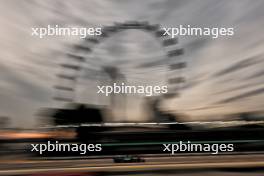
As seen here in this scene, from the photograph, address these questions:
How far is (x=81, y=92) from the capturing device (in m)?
3.06

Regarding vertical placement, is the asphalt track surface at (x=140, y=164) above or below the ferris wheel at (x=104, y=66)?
below

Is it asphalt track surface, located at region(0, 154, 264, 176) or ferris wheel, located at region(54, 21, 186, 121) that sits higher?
ferris wheel, located at region(54, 21, 186, 121)

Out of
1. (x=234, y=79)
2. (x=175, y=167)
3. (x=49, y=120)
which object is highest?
(x=234, y=79)

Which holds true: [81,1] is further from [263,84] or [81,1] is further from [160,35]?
[263,84]

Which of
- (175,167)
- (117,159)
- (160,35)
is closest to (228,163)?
(175,167)

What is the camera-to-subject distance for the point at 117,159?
3100 mm

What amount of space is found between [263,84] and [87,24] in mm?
1032

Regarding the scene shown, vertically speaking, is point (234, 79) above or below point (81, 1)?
below

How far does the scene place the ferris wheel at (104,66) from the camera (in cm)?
304

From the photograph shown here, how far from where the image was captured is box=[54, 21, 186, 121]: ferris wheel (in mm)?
3043

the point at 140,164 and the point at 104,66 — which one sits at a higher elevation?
the point at 104,66

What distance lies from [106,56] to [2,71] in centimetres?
57

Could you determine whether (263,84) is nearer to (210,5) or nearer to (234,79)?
(234,79)

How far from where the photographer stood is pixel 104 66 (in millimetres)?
3053
